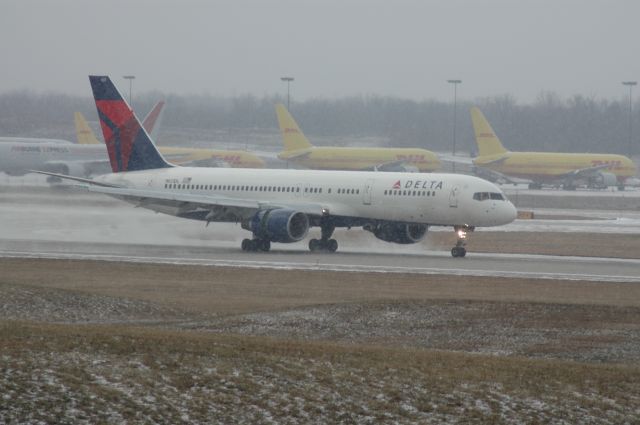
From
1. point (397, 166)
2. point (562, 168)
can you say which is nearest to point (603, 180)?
point (562, 168)

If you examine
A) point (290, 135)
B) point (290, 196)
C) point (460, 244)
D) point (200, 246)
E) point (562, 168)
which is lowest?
point (200, 246)

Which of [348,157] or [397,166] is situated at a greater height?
[348,157]

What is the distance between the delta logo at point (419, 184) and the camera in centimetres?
4447

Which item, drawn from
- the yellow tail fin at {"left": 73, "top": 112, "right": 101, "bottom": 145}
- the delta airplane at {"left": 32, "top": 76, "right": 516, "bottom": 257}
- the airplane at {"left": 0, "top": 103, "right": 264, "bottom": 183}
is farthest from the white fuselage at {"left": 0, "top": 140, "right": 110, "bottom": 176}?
the delta airplane at {"left": 32, "top": 76, "right": 516, "bottom": 257}

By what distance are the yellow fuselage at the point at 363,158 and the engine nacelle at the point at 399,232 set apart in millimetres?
63010

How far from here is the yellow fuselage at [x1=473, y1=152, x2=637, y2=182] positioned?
363 feet

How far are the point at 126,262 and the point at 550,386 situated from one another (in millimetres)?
25038

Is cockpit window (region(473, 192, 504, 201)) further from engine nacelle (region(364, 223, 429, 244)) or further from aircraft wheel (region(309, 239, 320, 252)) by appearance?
aircraft wheel (region(309, 239, 320, 252))

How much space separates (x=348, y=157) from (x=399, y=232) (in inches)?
2584

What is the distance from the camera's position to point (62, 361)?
49.7ft

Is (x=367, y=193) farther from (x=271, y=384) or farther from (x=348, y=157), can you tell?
(x=348, y=157)

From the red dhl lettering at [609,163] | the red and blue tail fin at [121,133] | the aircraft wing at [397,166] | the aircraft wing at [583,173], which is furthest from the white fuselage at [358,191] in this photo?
the red dhl lettering at [609,163]

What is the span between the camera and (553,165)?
11050 centimetres

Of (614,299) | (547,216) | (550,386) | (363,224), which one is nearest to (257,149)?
(547,216)
